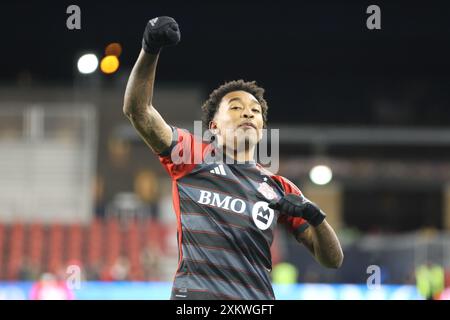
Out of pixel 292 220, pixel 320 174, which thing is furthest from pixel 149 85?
pixel 320 174

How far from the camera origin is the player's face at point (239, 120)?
4.02 metres

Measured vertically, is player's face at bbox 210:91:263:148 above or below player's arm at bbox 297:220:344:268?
above

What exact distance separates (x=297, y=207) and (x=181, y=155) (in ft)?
1.88

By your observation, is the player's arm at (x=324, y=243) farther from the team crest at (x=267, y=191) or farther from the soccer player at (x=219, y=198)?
the team crest at (x=267, y=191)

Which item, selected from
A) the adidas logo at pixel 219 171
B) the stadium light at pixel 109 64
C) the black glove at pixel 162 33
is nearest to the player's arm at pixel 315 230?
the adidas logo at pixel 219 171

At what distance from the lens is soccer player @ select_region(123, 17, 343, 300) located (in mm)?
3697

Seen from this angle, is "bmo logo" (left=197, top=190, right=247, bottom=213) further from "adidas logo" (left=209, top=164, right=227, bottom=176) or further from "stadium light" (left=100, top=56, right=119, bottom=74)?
"stadium light" (left=100, top=56, right=119, bottom=74)

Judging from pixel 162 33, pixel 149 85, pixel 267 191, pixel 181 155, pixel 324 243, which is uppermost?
pixel 162 33

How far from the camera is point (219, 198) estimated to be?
12.6 feet

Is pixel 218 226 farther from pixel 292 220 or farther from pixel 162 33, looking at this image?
pixel 162 33

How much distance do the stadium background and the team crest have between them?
8264 millimetres

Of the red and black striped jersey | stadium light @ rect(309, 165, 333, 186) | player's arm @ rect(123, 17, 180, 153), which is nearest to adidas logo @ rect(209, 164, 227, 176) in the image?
the red and black striped jersey
